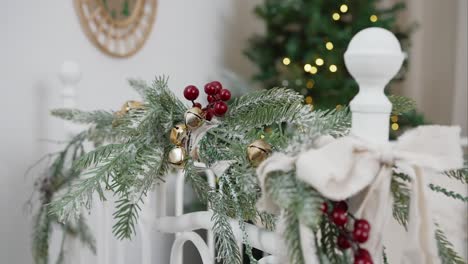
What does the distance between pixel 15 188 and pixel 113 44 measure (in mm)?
453

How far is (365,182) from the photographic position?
1.17 ft

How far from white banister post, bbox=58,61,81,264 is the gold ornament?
23.0 inches

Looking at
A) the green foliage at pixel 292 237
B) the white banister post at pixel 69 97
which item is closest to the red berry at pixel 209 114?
the green foliage at pixel 292 237

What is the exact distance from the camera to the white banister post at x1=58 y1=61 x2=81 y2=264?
0.94 metres

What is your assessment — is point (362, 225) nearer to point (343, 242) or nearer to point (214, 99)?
point (343, 242)

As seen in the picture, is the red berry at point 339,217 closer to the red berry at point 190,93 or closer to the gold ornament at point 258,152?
the gold ornament at point 258,152

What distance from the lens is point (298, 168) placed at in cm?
36

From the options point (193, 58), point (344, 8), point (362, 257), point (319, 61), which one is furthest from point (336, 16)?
point (362, 257)

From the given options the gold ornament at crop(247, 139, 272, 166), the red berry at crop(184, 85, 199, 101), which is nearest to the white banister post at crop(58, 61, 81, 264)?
the red berry at crop(184, 85, 199, 101)

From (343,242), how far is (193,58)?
125 cm

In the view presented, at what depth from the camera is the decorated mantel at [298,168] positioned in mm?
363

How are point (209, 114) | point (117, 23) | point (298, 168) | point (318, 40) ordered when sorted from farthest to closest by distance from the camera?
point (318, 40) → point (117, 23) → point (209, 114) → point (298, 168)

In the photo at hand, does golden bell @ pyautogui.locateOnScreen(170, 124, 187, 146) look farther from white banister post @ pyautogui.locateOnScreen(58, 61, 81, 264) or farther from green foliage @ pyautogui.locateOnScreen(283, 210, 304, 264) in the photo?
white banister post @ pyautogui.locateOnScreen(58, 61, 81, 264)

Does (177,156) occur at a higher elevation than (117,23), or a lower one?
lower
